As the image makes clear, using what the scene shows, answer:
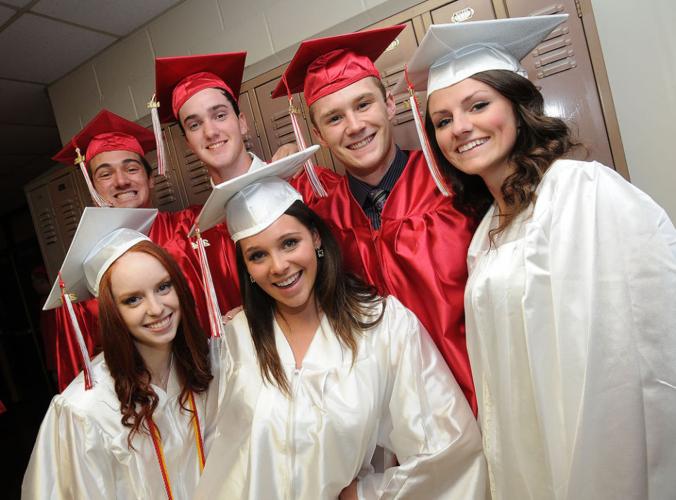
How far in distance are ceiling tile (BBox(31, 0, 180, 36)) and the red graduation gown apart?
1.70 m

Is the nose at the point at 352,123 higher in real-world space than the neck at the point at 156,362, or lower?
higher

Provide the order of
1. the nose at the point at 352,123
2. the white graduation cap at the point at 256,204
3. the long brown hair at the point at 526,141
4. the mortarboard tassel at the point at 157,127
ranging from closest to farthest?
the long brown hair at the point at 526,141
the white graduation cap at the point at 256,204
the nose at the point at 352,123
the mortarboard tassel at the point at 157,127

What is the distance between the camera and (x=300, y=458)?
1.46 meters

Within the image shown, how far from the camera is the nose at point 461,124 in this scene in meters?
1.45

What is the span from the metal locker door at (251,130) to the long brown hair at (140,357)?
1281mm

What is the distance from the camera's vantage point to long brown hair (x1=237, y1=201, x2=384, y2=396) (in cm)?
156

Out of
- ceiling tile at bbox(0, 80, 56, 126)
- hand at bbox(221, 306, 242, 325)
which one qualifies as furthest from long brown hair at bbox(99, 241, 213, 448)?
ceiling tile at bbox(0, 80, 56, 126)

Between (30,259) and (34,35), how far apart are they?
19.1ft

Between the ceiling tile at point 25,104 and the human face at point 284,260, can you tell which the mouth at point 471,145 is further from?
the ceiling tile at point 25,104

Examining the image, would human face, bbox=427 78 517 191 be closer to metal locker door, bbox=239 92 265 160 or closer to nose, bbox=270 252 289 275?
nose, bbox=270 252 289 275

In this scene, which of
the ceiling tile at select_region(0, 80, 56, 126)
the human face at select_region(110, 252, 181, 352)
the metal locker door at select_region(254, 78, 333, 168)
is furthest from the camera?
the ceiling tile at select_region(0, 80, 56, 126)

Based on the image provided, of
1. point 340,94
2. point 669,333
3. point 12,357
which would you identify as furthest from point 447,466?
point 12,357

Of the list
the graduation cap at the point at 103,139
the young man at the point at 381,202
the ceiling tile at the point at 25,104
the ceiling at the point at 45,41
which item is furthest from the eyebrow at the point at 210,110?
the ceiling tile at the point at 25,104

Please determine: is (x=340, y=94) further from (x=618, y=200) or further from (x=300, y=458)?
(x=300, y=458)
